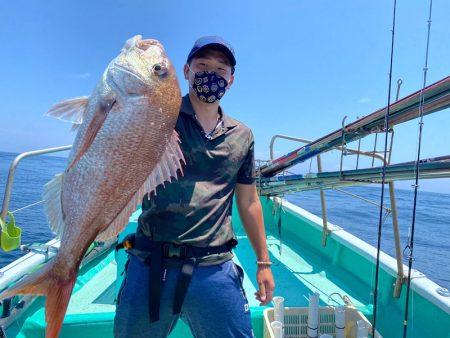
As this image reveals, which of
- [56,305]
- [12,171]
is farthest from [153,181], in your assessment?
[12,171]

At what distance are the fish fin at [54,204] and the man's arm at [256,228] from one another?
116 cm

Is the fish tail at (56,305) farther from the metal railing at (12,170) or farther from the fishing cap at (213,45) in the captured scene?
the fishing cap at (213,45)

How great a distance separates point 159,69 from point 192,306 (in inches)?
53.3

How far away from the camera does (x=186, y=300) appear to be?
1.87 metres

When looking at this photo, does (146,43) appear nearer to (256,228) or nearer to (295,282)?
(256,228)

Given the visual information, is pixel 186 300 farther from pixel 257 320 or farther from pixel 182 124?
pixel 257 320

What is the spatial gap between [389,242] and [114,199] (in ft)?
41.9

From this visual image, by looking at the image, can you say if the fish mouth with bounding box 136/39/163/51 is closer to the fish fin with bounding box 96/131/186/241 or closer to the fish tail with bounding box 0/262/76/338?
the fish fin with bounding box 96/131/186/241

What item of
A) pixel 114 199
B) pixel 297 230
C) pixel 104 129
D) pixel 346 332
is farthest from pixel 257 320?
pixel 297 230

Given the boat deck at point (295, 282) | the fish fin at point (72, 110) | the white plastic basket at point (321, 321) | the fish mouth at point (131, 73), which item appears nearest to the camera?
the fish fin at point (72, 110)

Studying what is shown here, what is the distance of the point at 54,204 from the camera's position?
1491mm

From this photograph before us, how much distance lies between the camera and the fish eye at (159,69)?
5.43 ft

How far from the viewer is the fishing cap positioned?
1960 millimetres

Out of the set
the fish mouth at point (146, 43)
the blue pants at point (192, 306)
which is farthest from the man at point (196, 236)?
the fish mouth at point (146, 43)
